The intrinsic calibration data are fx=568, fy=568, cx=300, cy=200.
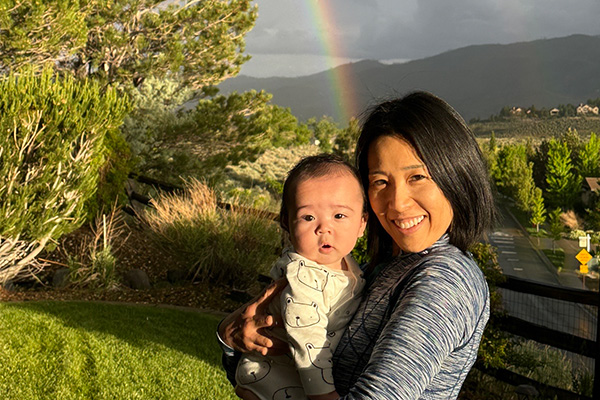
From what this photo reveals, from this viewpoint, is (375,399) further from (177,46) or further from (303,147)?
(303,147)

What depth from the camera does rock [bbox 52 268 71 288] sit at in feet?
27.6

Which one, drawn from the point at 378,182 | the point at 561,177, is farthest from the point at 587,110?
the point at 378,182

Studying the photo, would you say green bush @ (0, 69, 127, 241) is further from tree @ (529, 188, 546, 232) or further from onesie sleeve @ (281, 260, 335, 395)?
tree @ (529, 188, 546, 232)

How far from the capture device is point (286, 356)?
4.39ft

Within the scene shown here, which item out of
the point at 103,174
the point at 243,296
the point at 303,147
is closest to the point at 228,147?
the point at 103,174

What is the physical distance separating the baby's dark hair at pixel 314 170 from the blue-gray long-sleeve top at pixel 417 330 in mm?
273

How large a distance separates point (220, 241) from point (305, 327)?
738 centimetres

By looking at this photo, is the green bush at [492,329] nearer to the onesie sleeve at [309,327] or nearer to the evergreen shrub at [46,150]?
the onesie sleeve at [309,327]

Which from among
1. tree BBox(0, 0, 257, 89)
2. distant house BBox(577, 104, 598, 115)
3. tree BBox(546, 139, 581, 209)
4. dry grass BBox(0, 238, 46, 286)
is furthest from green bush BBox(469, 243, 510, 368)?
distant house BBox(577, 104, 598, 115)

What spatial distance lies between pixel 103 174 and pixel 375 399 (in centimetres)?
1006

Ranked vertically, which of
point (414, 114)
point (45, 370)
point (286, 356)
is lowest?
point (45, 370)

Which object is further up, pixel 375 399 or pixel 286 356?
pixel 375 399

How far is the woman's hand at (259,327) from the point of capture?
129 centimetres

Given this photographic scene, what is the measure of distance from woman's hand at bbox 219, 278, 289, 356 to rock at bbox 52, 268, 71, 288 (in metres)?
7.76
